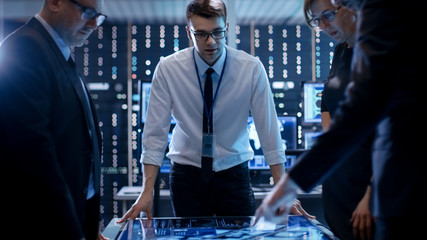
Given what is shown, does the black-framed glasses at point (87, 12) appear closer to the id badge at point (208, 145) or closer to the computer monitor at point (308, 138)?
the id badge at point (208, 145)

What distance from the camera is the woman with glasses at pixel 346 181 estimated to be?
100 centimetres

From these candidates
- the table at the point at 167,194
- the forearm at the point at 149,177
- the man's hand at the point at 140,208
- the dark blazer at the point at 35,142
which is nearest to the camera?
the dark blazer at the point at 35,142

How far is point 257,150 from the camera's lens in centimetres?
315

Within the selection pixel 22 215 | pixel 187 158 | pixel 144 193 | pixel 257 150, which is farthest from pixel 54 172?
pixel 257 150

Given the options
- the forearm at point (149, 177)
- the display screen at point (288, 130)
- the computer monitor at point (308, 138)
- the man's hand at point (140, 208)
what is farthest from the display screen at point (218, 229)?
the computer monitor at point (308, 138)

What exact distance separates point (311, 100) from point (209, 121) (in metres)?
Result: 2.03

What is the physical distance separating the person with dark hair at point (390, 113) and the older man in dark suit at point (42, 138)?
0.60 metres

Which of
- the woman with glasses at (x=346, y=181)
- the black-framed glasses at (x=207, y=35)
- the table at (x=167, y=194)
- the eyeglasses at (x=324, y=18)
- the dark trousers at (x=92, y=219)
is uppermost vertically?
the black-framed glasses at (x=207, y=35)

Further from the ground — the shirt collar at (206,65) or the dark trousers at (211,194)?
the shirt collar at (206,65)

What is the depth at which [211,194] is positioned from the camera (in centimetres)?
170

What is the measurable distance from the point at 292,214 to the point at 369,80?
3.04 feet

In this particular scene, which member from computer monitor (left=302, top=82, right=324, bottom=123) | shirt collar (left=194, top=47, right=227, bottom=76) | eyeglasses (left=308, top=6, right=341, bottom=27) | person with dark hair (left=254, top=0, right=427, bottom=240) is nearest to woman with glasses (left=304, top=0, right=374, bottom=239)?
eyeglasses (left=308, top=6, right=341, bottom=27)

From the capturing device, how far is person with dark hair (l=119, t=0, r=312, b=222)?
1688 mm

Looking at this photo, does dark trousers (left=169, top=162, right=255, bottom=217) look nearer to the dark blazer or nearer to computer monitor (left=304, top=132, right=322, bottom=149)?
the dark blazer
